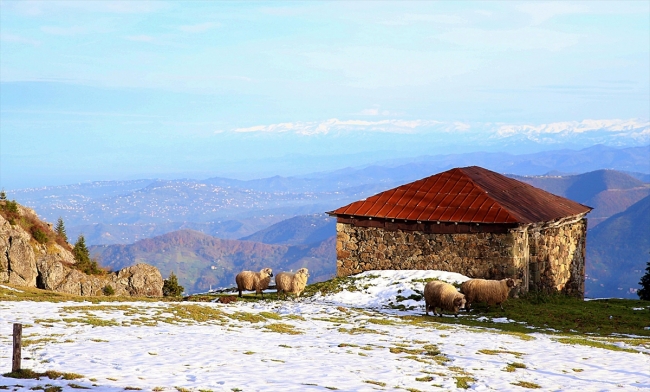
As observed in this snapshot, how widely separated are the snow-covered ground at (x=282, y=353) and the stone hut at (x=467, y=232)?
846cm

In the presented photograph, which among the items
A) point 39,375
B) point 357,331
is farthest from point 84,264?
point 39,375

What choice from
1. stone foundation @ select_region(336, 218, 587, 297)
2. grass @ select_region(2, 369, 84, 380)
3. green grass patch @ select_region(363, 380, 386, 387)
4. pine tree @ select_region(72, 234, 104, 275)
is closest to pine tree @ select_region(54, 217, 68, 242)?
pine tree @ select_region(72, 234, 104, 275)

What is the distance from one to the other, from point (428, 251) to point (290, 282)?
284 inches

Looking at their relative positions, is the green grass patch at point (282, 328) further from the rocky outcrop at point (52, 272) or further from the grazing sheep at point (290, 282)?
the rocky outcrop at point (52, 272)

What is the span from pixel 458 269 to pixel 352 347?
15.4 meters

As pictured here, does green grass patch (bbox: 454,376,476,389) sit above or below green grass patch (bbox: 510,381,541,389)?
above

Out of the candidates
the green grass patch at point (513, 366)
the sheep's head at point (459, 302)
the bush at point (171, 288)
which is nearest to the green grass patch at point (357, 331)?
the green grass patch at point (513, 366)

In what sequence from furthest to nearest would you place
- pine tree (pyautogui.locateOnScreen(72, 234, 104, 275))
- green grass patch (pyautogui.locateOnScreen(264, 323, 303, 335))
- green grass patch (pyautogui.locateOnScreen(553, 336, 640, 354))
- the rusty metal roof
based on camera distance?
pine tree (pyautogui.locateOnScreen(72, 234, 104, 275)) < the rusty metal roof < green grass patch (pyautogui.locateOnScreen(264, 323, 303, 335)) < green grass patch (pyautogui.locateOnScreen(553, 336, 640, 354))

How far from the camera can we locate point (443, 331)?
22547 millimetres

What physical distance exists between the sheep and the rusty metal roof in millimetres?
5750

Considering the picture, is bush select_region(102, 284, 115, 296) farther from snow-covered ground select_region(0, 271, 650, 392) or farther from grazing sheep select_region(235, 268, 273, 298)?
snow-covered ground select_region(0, 271, 650, 392)

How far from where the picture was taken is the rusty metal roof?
109 ft

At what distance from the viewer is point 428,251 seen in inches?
1340

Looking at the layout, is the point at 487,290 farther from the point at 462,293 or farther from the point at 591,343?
the point at 591,343
